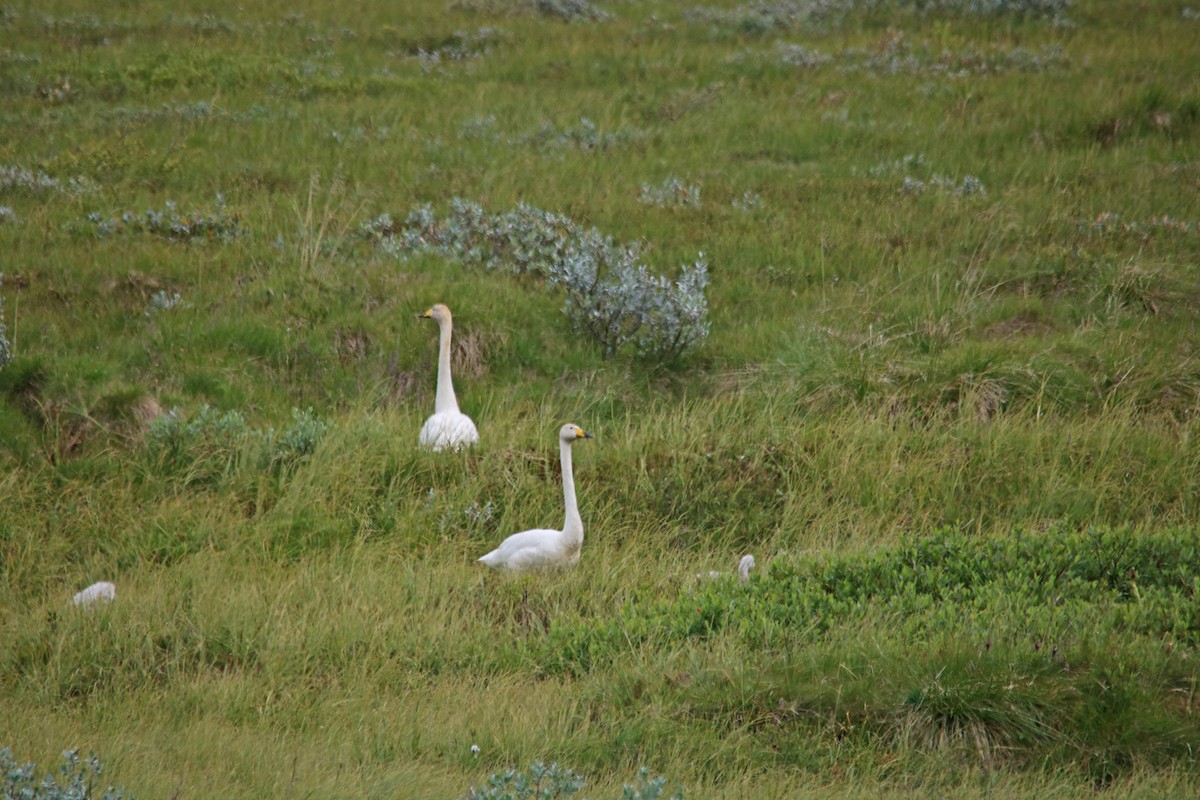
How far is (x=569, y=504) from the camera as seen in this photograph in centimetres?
725

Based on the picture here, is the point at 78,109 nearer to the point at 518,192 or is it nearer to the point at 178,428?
the point at 518,192

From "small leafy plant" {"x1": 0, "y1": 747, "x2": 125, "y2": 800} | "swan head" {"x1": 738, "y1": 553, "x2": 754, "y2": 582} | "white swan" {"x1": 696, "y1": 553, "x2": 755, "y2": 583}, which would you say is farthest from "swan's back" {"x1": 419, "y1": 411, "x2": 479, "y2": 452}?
"small leafy plant" {"x1": 0, "y1": 747, "x2": 125, "y2": 800}

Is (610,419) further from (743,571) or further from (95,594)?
(95,594)

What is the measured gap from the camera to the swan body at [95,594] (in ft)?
21.0

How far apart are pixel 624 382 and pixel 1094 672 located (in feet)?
17.6

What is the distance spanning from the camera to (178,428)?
332 inches

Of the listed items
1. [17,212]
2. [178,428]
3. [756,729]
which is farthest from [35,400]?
[756,729]

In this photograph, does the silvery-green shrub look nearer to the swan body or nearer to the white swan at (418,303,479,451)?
the white swan at (418,303,479,451)

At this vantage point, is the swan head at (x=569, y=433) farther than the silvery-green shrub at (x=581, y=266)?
No

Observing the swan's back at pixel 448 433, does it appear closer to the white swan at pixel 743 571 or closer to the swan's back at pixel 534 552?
the swan's back at pixel 534 552

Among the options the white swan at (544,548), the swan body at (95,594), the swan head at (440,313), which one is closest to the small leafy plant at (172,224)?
the swan head at (440,313)

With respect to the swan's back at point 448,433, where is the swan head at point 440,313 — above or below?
above

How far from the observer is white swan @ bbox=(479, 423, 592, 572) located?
23.3ft

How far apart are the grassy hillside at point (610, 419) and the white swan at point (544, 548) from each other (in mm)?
248
